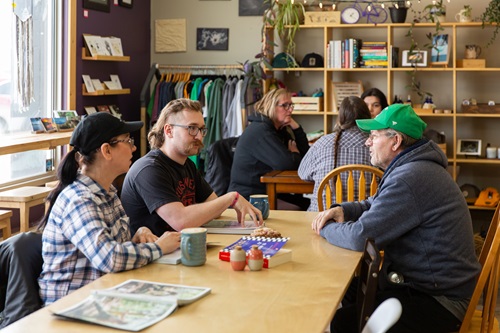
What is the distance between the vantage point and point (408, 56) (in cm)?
675

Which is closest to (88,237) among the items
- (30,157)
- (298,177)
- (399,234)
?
(399,234)

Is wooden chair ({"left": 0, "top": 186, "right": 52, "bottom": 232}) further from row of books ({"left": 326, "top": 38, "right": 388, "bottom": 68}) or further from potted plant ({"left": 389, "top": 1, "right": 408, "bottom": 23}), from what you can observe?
potted plant ({"left": 389, "top": 1, "right": 408, "bottom": 23})

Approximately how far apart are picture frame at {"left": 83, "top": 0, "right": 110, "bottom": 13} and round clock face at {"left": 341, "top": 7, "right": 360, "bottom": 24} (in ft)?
7.01

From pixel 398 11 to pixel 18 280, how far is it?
203 inches

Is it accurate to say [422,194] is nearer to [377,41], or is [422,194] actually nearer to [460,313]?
[460,313]

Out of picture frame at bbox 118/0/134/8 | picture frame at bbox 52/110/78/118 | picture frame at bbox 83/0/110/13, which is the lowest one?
picture frame at bbox 52/110/78/118

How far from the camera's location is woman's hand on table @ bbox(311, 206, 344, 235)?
294 cm

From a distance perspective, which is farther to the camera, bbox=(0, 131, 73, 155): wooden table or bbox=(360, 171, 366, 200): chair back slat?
bbox=(0, 131, 73, 155): wooden table

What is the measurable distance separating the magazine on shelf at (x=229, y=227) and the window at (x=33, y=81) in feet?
9.68

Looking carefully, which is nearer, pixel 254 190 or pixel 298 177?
pixel 298 177

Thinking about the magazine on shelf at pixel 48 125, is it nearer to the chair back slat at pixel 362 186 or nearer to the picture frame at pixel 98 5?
the picture frame at pixel 98 5

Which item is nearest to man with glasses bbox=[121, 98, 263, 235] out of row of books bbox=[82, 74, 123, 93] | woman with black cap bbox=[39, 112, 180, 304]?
woman with black cap bbox=[39, 112, 180, 304]

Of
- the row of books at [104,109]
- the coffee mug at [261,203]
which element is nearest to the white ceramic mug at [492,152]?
the row of books at [104,109]

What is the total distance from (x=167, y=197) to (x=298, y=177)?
1.83 m
